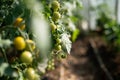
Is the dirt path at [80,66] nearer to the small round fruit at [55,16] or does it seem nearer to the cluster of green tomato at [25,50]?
the small round fruit at [55,16]

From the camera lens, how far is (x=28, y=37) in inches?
64.9

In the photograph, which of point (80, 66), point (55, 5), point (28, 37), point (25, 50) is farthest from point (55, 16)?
point (80, 66)

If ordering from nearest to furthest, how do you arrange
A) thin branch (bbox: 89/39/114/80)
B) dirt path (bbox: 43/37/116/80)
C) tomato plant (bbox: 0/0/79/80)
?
tomato plant (bbox: 0/0/79/80) < dirt path (bbox: 43/37/116/80) < thin branch (bbox: 89/39/114/80)

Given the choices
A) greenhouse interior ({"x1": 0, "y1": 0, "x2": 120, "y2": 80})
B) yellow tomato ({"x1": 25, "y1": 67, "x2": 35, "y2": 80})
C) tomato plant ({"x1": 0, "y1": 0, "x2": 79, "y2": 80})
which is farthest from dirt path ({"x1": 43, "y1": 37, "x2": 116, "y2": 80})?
yellow tomato ({"x1": 25, "y1": 67, "x2": 35, "y2": 80})

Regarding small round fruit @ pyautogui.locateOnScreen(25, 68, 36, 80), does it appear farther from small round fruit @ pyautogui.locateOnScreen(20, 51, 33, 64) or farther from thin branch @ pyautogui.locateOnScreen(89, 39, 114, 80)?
thin branch @ pyautogui.locateOnScreen(89, 39, 114, 80)

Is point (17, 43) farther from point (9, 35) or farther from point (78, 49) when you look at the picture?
point (78, 49)

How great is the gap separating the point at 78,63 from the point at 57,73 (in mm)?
1391

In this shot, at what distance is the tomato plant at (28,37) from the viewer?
4.57 ft

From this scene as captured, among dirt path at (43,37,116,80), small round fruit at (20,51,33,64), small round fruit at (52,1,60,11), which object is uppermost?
dirt path at (43,37,116,80)

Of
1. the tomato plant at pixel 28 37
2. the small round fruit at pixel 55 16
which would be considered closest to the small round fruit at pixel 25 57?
the tomato plant at pixel 28 37

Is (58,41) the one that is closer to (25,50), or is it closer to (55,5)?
(55,5)

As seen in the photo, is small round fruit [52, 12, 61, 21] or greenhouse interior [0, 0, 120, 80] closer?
greenhouse interior [0, 0, 120, 80]

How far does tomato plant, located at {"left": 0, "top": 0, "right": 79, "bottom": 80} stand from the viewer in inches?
54.9

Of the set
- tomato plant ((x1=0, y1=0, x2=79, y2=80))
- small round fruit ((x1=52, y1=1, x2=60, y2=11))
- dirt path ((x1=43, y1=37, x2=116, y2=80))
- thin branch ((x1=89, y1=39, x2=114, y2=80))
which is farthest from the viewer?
thin branch ((x1=89, y1=39, x2=114, y2=80))
